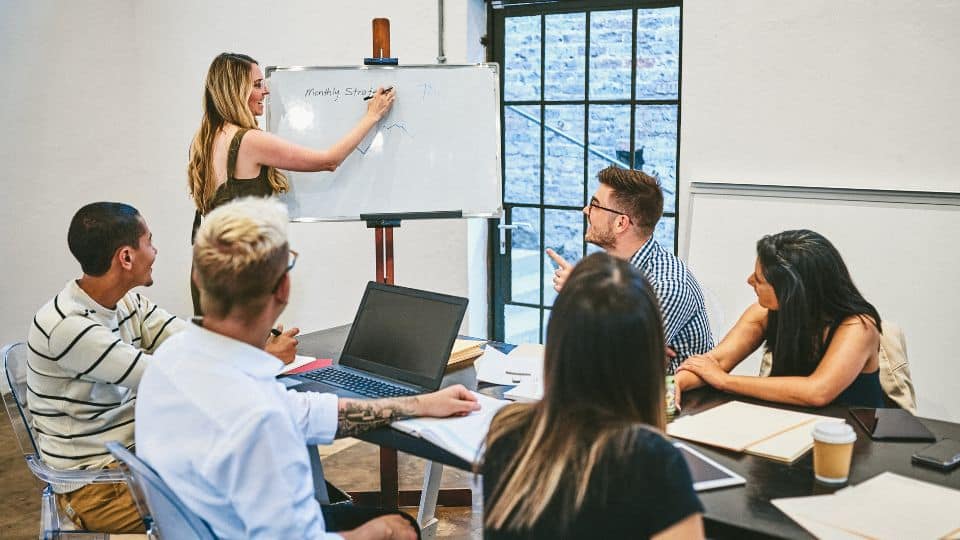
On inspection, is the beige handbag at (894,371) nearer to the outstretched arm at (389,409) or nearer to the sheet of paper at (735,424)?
the sheet of paper at (735,424)

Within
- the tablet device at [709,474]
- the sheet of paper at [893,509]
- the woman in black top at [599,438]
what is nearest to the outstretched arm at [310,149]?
the tablet device at [709,474]

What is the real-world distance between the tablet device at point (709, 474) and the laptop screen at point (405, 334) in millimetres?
675

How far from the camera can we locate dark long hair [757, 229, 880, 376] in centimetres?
224

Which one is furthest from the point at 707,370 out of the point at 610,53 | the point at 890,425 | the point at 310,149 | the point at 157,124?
the point at 157,124

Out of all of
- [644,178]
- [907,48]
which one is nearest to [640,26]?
[907,48]

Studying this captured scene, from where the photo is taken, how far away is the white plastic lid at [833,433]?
164 cm

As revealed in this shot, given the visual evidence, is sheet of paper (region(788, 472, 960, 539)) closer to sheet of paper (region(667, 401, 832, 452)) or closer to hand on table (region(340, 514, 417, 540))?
sheet of paper (region(667, 401, 832, 452))

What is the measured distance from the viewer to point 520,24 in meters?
4.27

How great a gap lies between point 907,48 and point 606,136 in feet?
4.18

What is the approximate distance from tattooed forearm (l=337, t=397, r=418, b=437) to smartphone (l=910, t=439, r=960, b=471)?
1008 millimetres

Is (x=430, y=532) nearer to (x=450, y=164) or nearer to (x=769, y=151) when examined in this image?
(x=450, y=164)

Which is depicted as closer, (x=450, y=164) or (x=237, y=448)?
(x=237, y=448)

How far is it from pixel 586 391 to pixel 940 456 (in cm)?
88

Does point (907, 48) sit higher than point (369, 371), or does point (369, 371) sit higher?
point (907, 48)
